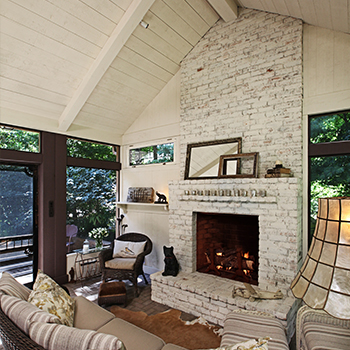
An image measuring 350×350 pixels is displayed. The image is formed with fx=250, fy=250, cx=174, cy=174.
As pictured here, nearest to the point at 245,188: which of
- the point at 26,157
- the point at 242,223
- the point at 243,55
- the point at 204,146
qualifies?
the point at 242,223

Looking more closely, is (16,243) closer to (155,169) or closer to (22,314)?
(155,169)

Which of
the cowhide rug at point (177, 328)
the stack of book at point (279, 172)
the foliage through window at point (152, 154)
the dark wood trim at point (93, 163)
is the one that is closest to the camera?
the cowhide rug at point (177, 328)

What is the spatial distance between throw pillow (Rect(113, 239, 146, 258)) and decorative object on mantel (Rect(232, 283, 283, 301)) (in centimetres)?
177

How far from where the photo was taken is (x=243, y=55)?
3764 millimetres

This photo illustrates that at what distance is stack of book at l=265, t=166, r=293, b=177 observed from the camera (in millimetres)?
3164

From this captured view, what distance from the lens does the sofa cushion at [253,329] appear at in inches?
74.6

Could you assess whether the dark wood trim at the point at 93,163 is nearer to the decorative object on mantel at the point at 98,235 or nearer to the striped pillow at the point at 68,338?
the decorative object on mantel at the point at 98,235

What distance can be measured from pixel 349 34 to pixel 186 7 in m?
2.14

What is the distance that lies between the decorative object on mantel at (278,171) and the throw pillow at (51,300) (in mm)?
2652

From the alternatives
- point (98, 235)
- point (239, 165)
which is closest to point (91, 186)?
point (98, 235)

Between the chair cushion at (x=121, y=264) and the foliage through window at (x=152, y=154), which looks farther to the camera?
the foliage through window at (x=152, y=154)

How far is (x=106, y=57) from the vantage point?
3.62 metres

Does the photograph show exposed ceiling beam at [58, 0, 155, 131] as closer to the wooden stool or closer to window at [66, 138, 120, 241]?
window at [66, 138, 120, 241]

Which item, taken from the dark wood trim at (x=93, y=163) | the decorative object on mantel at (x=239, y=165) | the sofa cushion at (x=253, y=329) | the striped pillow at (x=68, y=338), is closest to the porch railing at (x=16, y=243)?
the dark wood trim at (x=93, y=163)
